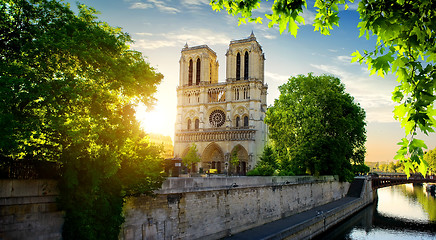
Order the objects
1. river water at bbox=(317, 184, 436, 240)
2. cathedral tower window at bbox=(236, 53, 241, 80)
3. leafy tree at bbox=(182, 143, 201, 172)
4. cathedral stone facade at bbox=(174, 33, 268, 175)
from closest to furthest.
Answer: river water at bbox=(317, 184, 436, 240) → leafy tree at bbox=(182, 143, 201, 172) → cathedral stone facade at bbox=(174, 33, 268, 175) → cathedral tower window at bbox=(236, 53, 241, 80)

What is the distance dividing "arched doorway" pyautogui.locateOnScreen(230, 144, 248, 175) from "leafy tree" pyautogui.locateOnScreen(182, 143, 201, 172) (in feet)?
18.1

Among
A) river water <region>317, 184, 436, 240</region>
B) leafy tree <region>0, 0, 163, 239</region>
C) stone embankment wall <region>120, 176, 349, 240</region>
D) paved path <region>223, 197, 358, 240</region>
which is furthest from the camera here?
river water <region>317, 184, 436, 240</region>

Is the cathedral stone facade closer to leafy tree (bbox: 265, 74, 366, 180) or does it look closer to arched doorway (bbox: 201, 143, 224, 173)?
arched doorway (bbox: 201, 143, 224, 173)

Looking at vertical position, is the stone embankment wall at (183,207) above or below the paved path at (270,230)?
above

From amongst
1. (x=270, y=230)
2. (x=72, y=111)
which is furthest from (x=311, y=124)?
(x=72, y=111)

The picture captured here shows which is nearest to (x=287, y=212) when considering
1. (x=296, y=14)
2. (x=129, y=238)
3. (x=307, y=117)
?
(x=307, y=117)

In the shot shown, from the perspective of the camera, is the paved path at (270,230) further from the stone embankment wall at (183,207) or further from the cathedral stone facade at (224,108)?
the cathedral stone facade at (224,108)

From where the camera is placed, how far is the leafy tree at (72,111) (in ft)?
31.4

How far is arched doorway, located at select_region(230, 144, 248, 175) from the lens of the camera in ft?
171

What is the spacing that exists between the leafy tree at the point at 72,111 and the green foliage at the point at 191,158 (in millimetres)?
38101

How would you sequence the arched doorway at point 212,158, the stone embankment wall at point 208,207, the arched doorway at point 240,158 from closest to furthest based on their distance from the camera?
the stone embankment wall at point 208,207 < the arched doorway at point 240,158 < the arched doorway at point 212,158

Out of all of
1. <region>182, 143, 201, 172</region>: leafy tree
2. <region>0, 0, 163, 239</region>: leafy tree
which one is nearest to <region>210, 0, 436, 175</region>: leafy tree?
<region>0, 0, 163, 239</region>: leafy tree

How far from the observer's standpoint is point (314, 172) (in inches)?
1193

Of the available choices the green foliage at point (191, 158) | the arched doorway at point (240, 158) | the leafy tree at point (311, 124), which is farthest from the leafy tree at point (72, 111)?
the arched doorway at point (240, 158)
